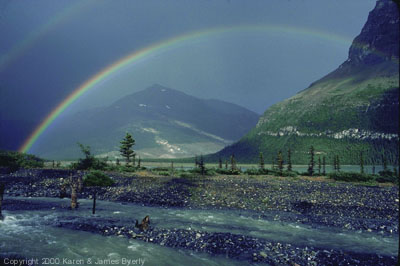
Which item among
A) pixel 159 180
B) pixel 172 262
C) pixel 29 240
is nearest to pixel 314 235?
pixel 172 262

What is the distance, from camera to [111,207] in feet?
109

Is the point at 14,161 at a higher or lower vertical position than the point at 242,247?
higher

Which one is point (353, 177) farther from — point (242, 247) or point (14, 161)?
point (14, 161)

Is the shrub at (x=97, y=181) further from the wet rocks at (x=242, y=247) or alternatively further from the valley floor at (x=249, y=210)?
the wet rocks at (x=242, y=247)

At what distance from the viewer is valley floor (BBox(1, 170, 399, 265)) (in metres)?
18.4

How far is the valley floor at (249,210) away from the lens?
1841 centimetres

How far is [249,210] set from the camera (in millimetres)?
32906

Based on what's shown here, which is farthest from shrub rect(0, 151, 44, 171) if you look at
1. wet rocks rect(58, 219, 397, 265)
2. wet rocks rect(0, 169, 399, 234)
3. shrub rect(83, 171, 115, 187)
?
wet rocks rect(58, 219, 397, 265)

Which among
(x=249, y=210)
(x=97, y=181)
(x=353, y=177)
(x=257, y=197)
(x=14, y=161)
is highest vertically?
(x=14, y=161)

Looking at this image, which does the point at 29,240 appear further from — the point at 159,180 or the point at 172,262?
the point at 159,180

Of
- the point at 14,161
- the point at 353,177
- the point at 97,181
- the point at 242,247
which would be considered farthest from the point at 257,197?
the point at 14,161

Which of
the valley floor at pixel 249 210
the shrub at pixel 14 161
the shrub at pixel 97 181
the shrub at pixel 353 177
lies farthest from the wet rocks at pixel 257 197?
the shrub at pixel 353 177

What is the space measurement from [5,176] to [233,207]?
43900 millimetres

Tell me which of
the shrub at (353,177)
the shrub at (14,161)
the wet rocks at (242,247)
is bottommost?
the wet rocks at (242,247)
